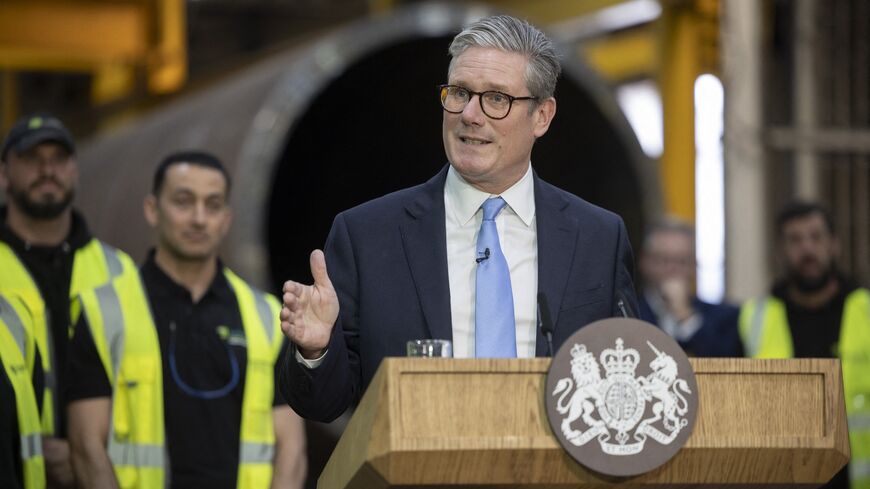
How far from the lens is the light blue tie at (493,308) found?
3400mm

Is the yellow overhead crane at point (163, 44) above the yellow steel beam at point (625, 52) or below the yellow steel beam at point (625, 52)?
below

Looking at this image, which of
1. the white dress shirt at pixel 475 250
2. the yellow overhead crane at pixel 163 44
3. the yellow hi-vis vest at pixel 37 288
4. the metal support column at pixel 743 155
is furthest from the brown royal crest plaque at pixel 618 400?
the yellow overhead crane at pixel 163 44

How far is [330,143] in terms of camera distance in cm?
1034

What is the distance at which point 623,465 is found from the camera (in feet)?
9.18

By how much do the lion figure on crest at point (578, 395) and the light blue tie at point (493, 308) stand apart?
0.57 metres

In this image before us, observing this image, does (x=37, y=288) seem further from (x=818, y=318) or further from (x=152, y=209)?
(x=818, y=318)

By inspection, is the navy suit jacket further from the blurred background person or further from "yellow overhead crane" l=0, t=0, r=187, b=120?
"yellow overhead crane" l=0, t=0, r=187, b=120

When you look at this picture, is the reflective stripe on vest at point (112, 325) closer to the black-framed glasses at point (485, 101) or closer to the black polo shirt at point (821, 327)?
the black-framed glasses at point (485, 101)

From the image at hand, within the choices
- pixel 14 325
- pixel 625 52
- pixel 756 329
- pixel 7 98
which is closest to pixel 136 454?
pixel 14 325

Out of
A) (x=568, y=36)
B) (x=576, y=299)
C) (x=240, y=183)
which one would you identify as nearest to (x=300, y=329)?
(x=576, y=299)

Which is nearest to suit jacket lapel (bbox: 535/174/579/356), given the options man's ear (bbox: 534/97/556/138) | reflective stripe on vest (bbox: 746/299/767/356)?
man's ear (bbox: 534/97/556/138)

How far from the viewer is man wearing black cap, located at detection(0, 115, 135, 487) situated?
5.59 meters

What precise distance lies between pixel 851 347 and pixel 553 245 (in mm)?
4139

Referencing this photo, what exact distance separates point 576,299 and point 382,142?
700 centimetres
